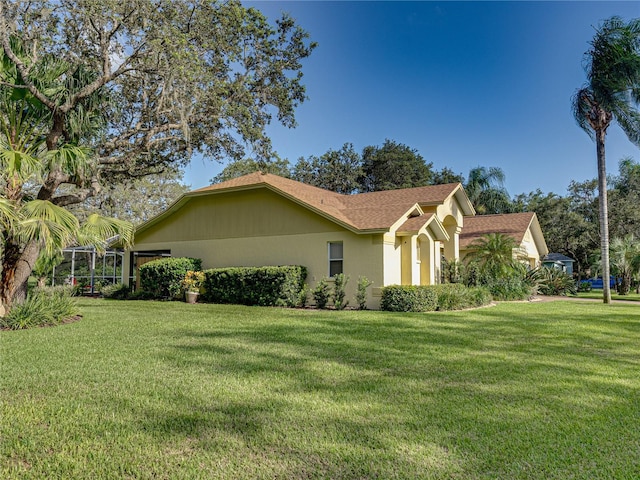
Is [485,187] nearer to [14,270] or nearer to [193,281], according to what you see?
[193,281]

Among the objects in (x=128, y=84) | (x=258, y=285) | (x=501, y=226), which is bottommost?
(x=258, y=285)

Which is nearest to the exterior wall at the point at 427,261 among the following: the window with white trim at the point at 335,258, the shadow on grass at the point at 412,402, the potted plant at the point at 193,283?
the window with white trim at the point at 335,258

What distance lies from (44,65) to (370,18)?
1140cm

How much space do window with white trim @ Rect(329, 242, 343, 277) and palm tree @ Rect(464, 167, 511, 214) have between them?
2378 centimetres

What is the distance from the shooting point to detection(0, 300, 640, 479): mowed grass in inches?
132

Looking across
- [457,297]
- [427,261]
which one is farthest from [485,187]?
[457,297]

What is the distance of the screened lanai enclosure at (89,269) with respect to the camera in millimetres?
23562

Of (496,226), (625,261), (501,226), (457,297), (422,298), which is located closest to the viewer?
(422,298)

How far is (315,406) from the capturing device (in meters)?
4.66

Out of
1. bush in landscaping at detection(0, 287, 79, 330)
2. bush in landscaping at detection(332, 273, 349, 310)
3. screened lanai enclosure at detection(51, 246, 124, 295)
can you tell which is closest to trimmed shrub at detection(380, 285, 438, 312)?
bush in landscaping at detection(332, 273, 349, 310)

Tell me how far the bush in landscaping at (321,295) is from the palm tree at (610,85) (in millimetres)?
13342

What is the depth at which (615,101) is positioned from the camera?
19.1 metres

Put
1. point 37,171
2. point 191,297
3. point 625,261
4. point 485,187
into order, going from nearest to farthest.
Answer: point 37,171 → point 191,297 → point 625,261 → point 485,187

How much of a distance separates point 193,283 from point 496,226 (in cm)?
1967
